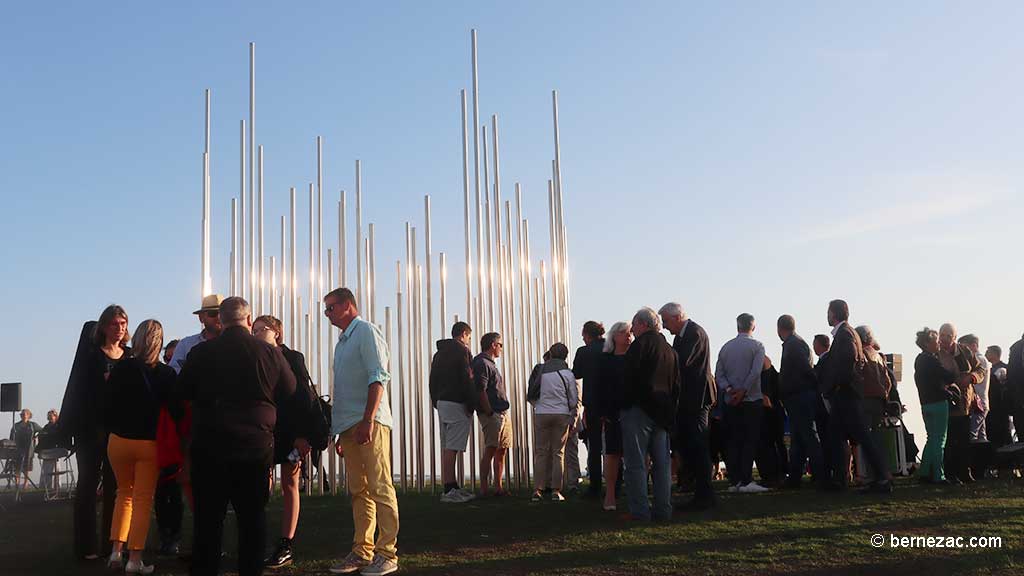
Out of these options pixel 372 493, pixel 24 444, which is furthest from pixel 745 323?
pixel 24 444

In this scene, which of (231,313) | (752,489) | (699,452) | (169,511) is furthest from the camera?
(752,489)

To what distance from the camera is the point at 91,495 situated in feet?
21.8

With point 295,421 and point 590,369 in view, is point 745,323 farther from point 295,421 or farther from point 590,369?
point 295,421

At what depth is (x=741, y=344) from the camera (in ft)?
31.7

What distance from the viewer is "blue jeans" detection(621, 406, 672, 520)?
7941mm

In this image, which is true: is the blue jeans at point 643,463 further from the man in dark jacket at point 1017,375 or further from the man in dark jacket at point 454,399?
the man in dark jacket at point 1017,375

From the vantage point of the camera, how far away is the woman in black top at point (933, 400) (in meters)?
10.0

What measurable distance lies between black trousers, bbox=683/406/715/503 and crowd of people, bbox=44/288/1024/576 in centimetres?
1

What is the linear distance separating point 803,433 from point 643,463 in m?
2.50

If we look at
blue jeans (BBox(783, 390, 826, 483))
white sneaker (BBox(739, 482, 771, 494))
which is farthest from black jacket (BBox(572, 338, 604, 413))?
blue jeans (BBox(783, 390, 826, 483))

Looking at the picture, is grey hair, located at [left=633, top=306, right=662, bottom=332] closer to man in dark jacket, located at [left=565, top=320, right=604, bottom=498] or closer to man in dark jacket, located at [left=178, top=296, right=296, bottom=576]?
man in dark jacket, located at [left=565, top=320, right=604, bottom=498]

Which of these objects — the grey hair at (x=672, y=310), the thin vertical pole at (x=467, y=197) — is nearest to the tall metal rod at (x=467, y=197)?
the thin vertical pole at (x=467, y=197)

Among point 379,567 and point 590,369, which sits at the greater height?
point 590,369

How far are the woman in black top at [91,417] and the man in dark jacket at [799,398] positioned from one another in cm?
607
